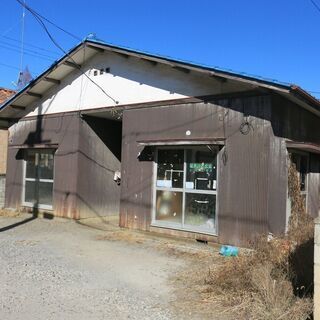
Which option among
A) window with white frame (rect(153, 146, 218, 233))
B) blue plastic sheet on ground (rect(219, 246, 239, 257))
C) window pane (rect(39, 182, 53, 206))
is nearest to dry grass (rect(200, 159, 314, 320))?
blue plastic sheet on ground (rect(219, 246, 239, 257))

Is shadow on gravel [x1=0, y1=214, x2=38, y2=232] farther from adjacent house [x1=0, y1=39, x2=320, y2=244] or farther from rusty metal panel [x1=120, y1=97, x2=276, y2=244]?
rusty metal panel [x1=120, y1=97, x2=276, y2=244]

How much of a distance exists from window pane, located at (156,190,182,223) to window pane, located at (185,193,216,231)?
11.0 inches

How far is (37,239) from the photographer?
438 inches

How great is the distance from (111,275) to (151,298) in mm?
1443

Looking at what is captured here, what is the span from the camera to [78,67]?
45.8 feet

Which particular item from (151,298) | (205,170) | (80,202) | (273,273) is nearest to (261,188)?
(205,170)

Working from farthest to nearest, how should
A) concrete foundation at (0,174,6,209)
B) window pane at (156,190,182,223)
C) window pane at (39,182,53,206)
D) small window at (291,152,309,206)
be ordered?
concrete foundation at (0,174,6,209) → window pane at (39,182,53,206) → small window at (291,152,309,206) → window pane at (156,190,182,223)

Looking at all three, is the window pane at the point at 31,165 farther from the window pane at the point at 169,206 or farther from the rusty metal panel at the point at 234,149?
the window pane at the point at 169,206

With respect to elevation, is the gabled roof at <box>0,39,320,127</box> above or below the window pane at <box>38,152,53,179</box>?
above

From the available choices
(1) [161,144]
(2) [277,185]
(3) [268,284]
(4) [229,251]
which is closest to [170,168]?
(1) [161,144]

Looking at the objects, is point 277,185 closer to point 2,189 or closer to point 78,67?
point 78,67

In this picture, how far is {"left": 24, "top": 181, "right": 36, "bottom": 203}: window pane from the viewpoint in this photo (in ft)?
51.3

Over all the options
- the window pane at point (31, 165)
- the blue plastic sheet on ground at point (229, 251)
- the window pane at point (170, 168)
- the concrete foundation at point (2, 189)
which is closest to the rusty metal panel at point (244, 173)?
the blue plastic sheet on ground at point (229, 251)

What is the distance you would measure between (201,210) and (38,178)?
694cm
